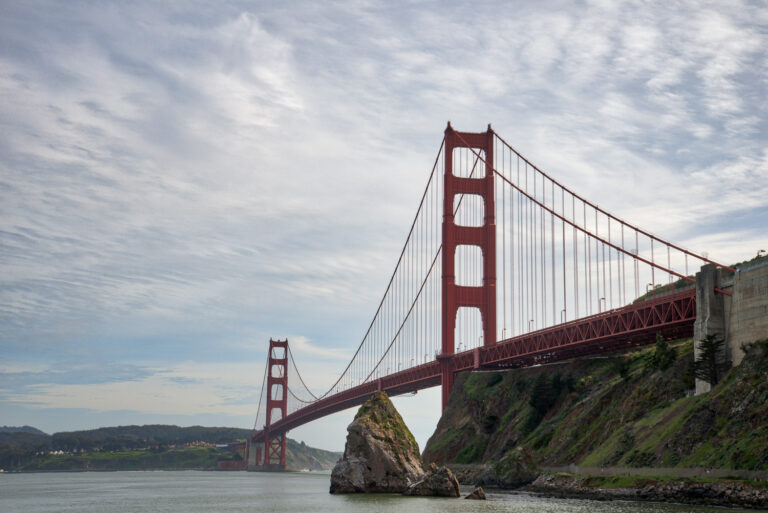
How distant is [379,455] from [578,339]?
71.0 feet

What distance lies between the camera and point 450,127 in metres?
98.0

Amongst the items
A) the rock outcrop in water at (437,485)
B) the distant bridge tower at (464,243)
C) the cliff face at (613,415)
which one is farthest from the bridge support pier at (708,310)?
the distant bridge tower at (464,243)

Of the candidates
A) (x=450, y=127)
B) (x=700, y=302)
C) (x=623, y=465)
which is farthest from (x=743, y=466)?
(x=450, y=127)

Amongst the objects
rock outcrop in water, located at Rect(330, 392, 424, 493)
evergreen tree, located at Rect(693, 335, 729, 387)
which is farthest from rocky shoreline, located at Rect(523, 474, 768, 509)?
rock outcrop in water, located at Rect(330, 392, 424, 493)

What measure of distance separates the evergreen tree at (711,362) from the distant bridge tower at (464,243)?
121ft

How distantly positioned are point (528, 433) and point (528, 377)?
9341 millimetres

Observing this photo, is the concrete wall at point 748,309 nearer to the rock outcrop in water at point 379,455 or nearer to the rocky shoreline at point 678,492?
the rocky shoreline at point 678,492

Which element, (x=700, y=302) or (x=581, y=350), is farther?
(x=581, y=350)

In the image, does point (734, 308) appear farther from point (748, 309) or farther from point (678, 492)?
point (678, 492)

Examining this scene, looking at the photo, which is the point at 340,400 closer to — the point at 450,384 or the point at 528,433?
the point at 450,384

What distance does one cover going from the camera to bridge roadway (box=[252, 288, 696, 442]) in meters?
60.6

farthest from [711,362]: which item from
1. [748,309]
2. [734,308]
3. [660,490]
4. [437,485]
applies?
[437,485]

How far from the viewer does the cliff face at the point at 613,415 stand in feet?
153

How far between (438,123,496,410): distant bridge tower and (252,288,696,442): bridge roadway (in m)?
2.72
